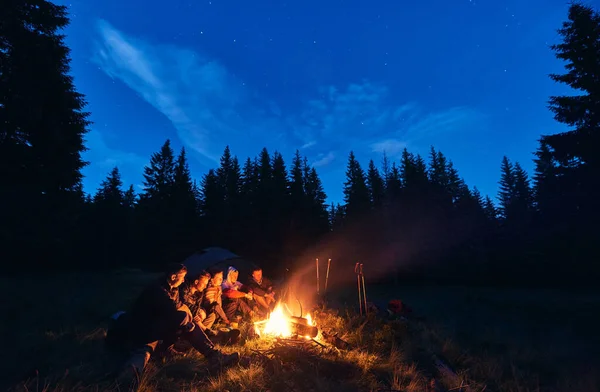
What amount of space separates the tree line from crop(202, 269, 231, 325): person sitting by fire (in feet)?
28.2

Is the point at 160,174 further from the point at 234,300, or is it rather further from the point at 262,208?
the point at 234,300

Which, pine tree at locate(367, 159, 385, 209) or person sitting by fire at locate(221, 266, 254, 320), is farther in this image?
pine tree at locate(367, 159, 385, 209)

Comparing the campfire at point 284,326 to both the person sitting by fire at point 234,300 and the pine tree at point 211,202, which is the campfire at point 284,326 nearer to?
the person sitting by fire at point 234,300

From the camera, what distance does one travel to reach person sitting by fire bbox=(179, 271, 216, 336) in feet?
18.6

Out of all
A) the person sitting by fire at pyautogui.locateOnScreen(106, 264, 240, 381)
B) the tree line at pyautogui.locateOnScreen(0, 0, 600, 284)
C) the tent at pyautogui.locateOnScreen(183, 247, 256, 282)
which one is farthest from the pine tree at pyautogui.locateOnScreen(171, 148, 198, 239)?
the person sitting by fire at pyautogui.locateOnScreen(106, 264, 240, 381)

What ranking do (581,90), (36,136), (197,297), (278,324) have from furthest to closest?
Answer: (581,90) → (36,136) → (278,324) → (197,297)

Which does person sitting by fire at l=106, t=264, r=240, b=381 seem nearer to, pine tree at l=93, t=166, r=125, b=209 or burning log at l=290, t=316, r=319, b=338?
burning log at l=290, t=316, r=319, b=338

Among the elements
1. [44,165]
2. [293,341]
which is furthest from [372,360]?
[44,165]

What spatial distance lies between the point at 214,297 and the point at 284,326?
5.82 ft

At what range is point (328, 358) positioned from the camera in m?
4.96

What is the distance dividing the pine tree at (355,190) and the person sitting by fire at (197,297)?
951 inches

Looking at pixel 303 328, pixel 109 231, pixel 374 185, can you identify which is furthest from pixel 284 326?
pixel 374 185

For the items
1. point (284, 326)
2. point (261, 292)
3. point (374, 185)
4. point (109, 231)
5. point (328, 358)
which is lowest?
point (328, 358)

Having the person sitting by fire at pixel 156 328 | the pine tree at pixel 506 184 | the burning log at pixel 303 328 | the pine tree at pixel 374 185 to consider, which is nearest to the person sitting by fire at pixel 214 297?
the burning log at pixel 303 328
